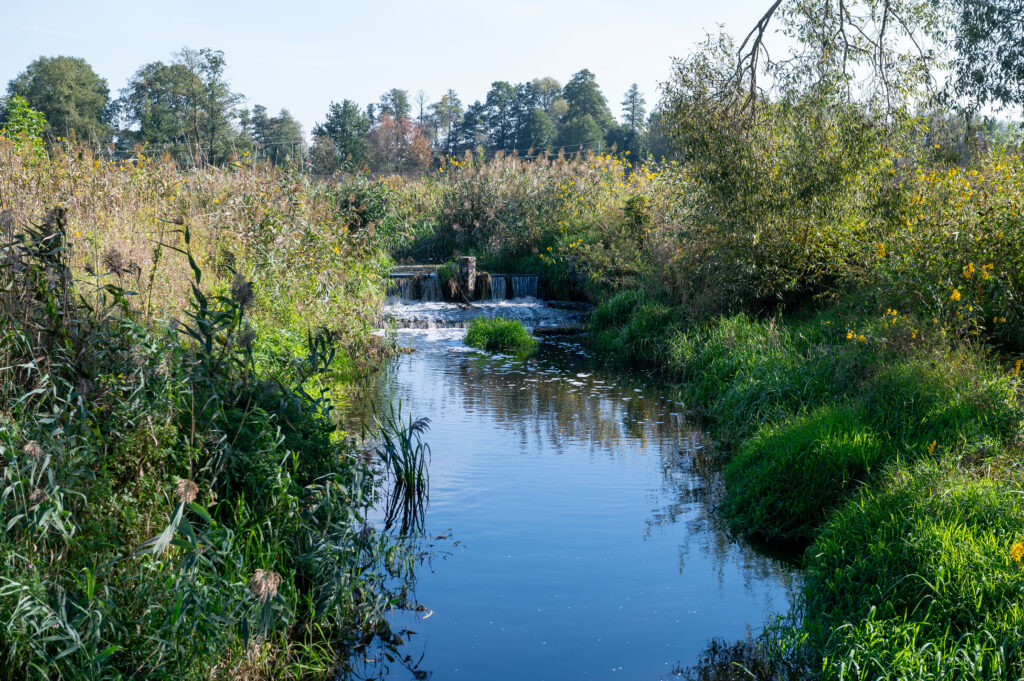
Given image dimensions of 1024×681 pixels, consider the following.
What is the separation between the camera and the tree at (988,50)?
10.0m

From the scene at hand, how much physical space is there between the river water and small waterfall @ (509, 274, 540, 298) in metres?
9.36

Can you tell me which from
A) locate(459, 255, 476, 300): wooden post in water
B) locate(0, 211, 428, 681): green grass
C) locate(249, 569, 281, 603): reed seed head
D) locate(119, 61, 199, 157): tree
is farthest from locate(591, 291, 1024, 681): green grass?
locate(119, 61, 199, 157): tree

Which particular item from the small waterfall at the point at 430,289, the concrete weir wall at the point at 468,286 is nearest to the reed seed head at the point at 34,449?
the concrete weir wall at the point at 468,286

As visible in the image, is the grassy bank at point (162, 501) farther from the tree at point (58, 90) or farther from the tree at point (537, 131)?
the tree at point (537, 131)

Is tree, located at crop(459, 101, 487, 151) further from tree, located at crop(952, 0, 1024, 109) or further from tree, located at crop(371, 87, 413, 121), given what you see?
tree, located at crop(952, 0, 1024, 109)

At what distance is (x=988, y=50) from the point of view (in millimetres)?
10359

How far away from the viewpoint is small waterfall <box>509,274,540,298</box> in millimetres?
20172

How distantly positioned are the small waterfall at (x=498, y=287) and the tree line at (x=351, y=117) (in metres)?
25.7

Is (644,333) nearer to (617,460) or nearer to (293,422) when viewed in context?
(617,460)

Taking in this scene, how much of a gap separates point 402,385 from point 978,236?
23.9 feet

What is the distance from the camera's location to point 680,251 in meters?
13.7

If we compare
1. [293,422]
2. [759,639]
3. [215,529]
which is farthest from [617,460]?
[215,529]

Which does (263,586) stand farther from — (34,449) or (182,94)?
(182,94)

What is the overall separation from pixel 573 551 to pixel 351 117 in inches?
1909
